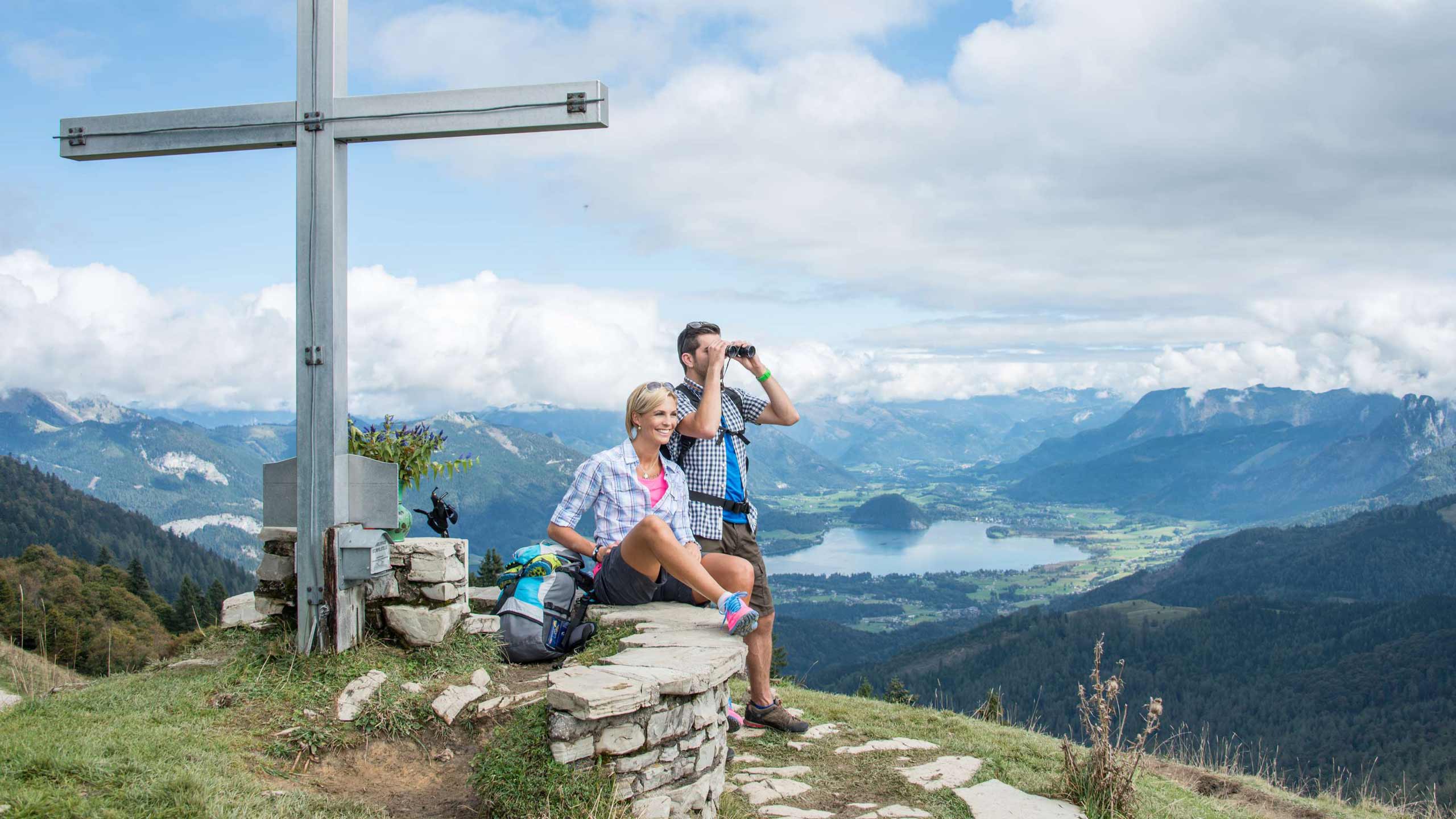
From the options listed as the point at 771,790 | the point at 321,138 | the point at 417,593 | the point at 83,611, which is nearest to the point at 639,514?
the point at 771,790

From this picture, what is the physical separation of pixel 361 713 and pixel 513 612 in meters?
1.40

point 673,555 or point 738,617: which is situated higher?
point 673,555

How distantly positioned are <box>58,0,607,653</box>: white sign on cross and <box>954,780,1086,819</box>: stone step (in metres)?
4.79

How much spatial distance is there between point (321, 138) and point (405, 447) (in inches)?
97.9

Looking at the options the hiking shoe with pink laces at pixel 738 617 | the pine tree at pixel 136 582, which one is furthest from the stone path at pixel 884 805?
the pine tree at pixel 136 582

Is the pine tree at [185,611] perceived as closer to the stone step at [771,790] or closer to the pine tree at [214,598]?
the pine tree at [214,598]

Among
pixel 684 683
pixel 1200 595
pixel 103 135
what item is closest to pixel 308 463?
pixel 103 135

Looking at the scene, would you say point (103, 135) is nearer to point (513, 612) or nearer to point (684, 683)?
point (513, 612)

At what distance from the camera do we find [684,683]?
4.77 meters

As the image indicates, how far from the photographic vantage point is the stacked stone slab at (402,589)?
7.08m

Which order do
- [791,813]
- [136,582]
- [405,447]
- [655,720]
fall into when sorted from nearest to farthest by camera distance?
[655,720] < [791,813] < [405,447] < [136,582]

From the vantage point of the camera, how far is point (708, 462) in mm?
6469

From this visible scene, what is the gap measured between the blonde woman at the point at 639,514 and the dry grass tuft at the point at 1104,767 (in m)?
2.26

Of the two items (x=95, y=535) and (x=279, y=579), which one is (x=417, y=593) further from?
(x=95, y=535)
